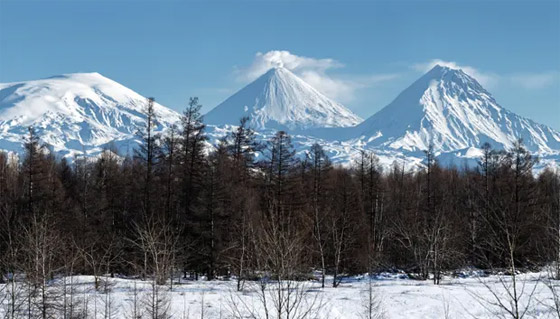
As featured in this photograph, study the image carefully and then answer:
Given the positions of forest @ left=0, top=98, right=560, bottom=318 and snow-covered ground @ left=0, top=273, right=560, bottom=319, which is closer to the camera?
snow-covered ground @ left=0, top=273, right=560, bottom=319

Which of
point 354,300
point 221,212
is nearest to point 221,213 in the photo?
point 221,212

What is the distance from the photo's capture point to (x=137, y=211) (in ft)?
150

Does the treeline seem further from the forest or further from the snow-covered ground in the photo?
the snow-covered ground

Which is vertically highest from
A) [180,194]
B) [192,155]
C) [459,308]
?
[192,155]

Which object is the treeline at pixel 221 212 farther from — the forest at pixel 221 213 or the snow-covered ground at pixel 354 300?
the snow-covered ground at pixel 354 300

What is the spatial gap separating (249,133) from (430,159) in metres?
19.5

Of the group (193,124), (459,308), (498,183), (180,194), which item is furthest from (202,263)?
(498,183)

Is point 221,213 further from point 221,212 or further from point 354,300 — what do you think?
point 354,300

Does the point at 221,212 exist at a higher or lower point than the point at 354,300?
higher

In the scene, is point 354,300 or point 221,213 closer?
point 354,300

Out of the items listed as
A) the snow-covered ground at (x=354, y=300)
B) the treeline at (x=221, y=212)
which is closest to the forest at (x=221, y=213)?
the treeline at (x=221, y=212)

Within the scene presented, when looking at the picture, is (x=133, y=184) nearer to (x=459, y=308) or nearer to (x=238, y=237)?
(x=238, y=237)

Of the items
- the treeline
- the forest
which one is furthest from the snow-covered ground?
the forest

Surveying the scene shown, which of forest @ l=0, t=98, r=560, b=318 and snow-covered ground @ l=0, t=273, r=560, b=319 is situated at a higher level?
forest @ l=0, t=98, r=560, b=318
